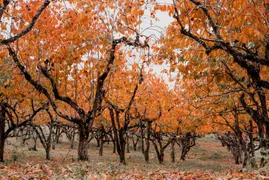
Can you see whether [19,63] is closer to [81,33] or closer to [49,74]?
[49,74]

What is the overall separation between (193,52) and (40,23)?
28.8 ft

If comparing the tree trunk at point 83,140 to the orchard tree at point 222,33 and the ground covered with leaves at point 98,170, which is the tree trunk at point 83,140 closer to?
the ground covered with leaves at point 98,170

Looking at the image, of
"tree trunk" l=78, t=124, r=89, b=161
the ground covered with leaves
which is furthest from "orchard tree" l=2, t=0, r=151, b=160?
the ground covered with leaves

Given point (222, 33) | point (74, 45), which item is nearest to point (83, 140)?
point (74, 45)

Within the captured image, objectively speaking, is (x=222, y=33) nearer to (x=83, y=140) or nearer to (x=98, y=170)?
(x=98, y=170)

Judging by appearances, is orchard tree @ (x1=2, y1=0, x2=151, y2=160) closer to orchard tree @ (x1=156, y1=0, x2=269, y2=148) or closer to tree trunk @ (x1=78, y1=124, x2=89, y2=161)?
tree trunk @ (x1=78, y1=124, x2=89, y2=161)

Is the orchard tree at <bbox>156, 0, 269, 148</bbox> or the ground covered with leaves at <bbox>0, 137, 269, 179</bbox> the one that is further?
the ground covered with leaves at <bbox>0, 137, 269, 179</bbox>

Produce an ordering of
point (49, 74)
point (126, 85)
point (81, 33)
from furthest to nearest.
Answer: point (126, 85) → point (49, 74) → point (81, 33)

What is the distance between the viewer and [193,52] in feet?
27.2

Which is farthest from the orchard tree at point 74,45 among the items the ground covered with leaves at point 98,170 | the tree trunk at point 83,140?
the ground covered with leaves at point 98,170

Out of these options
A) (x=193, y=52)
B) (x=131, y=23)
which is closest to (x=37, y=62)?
(x=131, y=23)

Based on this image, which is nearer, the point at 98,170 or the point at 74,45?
the point at 98,170

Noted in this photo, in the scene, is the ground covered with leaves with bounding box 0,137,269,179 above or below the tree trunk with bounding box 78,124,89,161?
A: below

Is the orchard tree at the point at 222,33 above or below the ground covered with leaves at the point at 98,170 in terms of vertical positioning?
above
